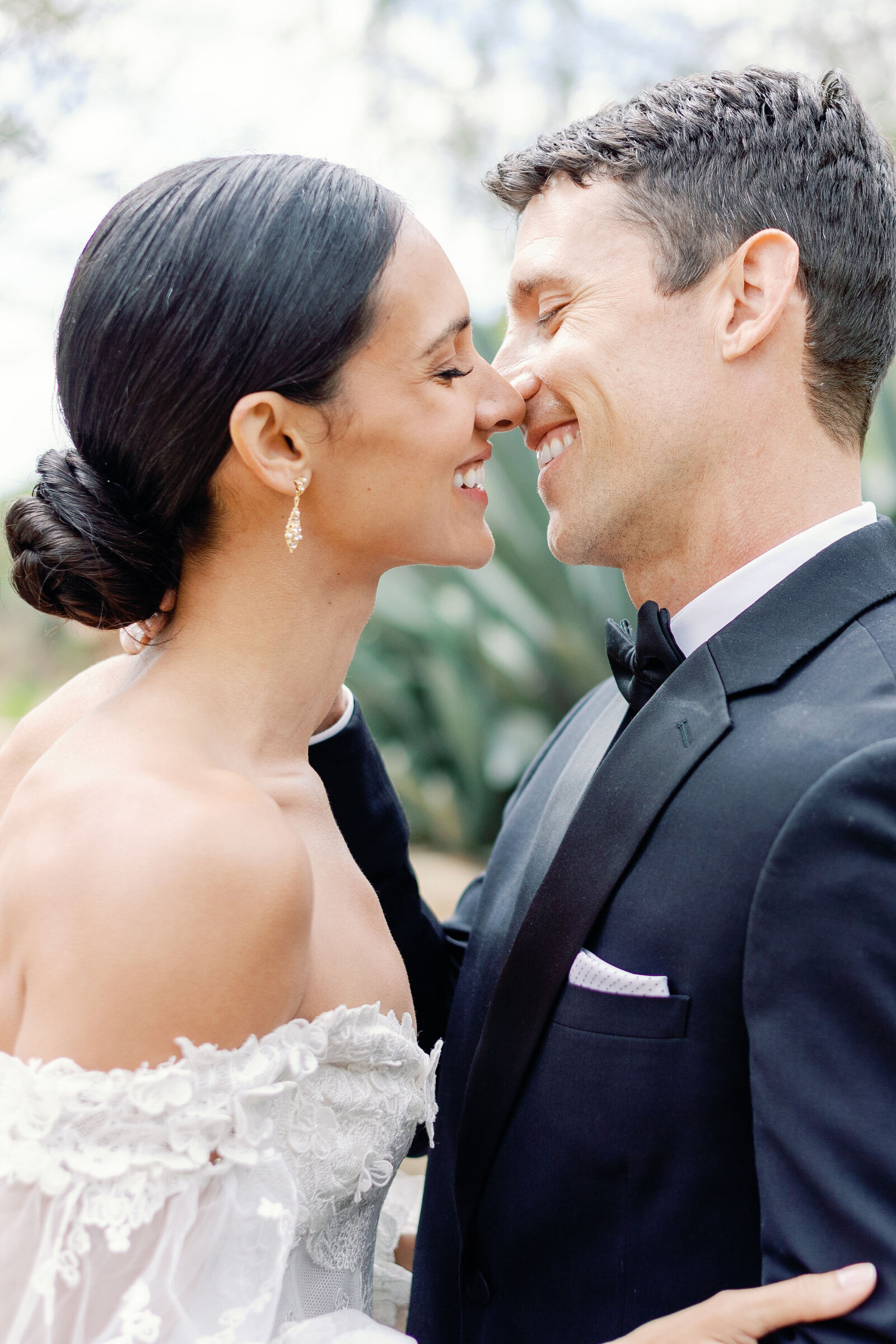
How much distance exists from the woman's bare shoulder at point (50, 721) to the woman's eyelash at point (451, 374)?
75 centimetres

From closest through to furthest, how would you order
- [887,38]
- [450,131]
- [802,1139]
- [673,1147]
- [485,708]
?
1. [802,1139]
2. [673,1147]
3. [485,708]
4. [887,38]
5. [450,131]

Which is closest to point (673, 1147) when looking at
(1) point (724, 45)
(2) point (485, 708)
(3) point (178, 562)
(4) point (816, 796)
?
(4) point (816, 796)

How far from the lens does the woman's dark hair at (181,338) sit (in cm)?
180

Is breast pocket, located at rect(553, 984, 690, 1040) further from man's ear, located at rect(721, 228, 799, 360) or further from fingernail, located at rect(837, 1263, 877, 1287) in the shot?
man's ear, located at rect(721, 228, 799, 360)

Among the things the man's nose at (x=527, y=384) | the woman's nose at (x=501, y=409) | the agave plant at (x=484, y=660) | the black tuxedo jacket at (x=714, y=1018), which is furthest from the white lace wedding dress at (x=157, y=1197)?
the agave plant at (x=484, y=660)

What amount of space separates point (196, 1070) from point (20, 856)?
38cm

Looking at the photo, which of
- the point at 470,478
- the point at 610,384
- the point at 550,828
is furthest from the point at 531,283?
the point at 550,828

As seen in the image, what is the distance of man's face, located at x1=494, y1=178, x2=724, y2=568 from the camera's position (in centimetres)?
238

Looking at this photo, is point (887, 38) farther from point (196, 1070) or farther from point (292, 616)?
point (196, 1070)

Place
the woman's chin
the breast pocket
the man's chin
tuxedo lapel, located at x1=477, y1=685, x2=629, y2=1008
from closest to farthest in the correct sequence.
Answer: the breast pocket < the woman's chin < tuxedo lapel, located at x1=477, y1=685, x2=629, y2=1008 < the man's chin

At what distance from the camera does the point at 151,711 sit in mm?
1818

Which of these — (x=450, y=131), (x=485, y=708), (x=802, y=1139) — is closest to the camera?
(x=802, y=1139)

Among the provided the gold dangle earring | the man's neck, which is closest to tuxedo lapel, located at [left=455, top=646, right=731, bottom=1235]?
the man's neck

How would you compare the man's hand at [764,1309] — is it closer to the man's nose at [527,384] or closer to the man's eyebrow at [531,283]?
the man's nose at [527,384]
